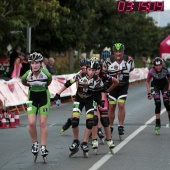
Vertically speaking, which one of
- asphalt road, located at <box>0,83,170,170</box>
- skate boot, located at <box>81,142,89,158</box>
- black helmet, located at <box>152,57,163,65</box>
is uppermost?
black helmet, located at <box>152,57,163,65</box>

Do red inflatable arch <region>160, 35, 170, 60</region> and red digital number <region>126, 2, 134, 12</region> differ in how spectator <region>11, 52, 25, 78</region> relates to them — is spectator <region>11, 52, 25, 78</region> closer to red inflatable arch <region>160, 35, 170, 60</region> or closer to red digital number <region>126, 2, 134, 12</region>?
red digital number <region>126, 2, 134, 12</region>

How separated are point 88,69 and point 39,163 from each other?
1847 mm

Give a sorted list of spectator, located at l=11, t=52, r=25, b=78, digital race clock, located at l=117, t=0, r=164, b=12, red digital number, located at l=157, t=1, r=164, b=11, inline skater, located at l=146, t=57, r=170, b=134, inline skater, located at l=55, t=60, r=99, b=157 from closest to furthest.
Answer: inline skater, located at l=55, t=60, r=99, b=157
inline skater, located at l=146, t=57, r=170, b=134
spectator, located at l=11, t=52, r=25, b=78
red digital number, located at l=157, t=1, r=164, b=11
digital race clock, located at l=117, t=0, r=164, b=12

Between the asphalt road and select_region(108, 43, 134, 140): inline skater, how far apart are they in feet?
1.93

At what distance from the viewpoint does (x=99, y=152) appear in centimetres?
1204

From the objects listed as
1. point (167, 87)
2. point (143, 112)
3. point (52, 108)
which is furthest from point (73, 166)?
point (52, 108)

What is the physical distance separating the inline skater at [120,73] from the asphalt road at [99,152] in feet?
1.93

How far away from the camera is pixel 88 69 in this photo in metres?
11.6

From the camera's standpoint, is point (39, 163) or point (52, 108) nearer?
point (39, 163)

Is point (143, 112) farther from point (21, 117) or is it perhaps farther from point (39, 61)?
point (39, 61)

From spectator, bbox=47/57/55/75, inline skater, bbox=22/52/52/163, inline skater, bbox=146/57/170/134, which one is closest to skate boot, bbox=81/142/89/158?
inline skater, bbox=22/52/52/163

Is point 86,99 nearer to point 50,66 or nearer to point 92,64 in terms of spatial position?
point 92,64

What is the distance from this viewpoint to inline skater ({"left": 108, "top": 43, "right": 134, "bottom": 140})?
545 inches

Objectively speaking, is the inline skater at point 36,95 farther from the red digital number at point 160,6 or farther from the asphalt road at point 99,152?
the red digital number at point 160,6
